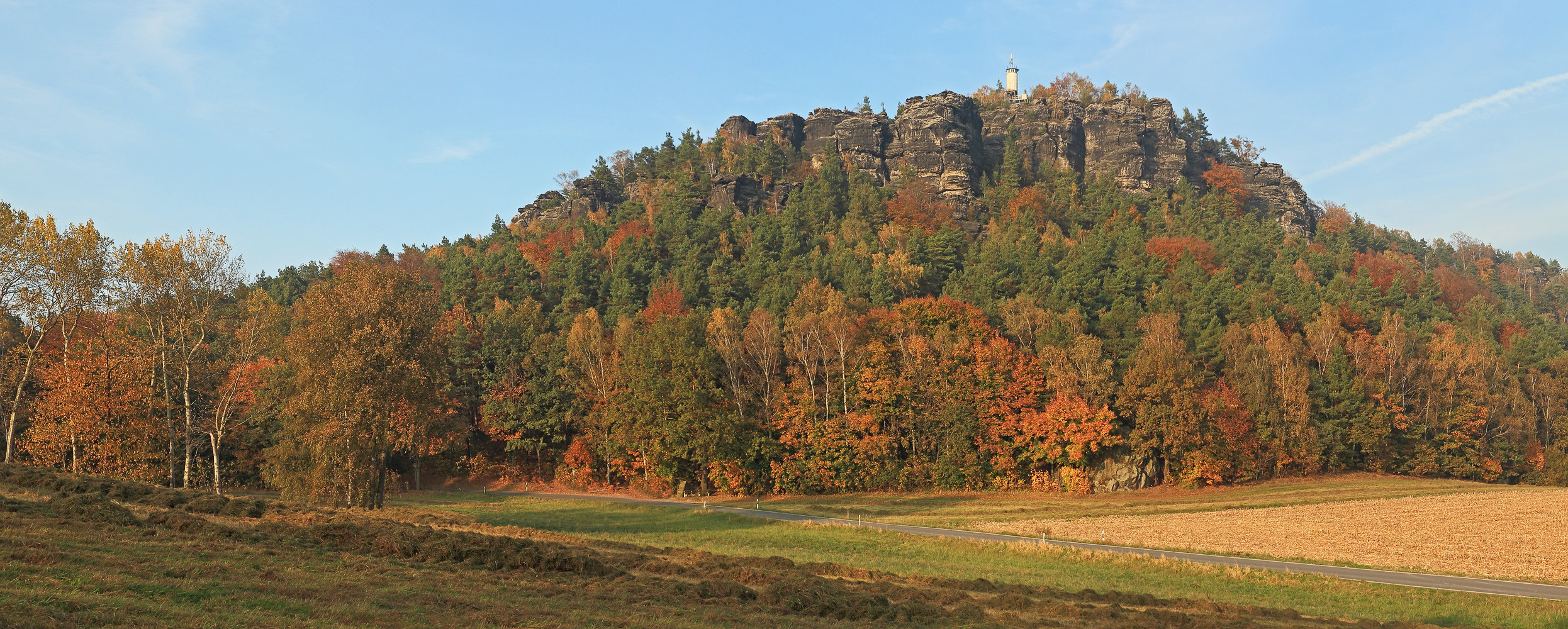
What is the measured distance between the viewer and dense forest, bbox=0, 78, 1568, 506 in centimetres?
3762

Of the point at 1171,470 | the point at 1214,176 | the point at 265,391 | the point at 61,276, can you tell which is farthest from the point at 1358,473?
the point at 61,276

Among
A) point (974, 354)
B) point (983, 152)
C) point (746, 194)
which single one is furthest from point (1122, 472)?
point (983, 152)

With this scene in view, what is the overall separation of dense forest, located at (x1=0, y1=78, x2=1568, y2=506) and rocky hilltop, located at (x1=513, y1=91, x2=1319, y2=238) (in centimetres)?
3014

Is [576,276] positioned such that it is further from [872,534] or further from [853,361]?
[872,534]

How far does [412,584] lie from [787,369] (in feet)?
166

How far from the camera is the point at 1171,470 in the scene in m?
61.9

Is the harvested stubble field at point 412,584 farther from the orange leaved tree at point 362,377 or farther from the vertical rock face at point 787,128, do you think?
the vertical rock face at point 787,128

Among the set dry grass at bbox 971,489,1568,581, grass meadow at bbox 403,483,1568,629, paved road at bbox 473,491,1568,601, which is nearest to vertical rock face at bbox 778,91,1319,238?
dry grass at bbox 971,489,1568,581

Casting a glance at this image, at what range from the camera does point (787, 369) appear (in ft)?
213

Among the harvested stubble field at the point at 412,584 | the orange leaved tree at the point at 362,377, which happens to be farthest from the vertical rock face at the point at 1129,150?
the harvested stubble field at the point at 412,584

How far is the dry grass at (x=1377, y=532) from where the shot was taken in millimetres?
29469

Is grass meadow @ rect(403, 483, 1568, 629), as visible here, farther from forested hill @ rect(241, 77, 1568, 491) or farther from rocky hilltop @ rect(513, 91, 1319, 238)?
rocky hilltop @ rect(513, 91, 1319, 238)

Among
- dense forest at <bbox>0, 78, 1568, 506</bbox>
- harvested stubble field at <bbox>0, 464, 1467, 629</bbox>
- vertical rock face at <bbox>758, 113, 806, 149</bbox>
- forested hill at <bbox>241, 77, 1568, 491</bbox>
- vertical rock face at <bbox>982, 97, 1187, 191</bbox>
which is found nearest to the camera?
harvested stubble field at <bbox>0, 464, 1467, 629</bbox>

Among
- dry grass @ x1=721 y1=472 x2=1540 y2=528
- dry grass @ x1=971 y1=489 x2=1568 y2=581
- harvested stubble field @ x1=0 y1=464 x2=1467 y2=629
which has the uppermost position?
harvested stubble field @ x1=0 y1=464 x2=1467 y2=629
